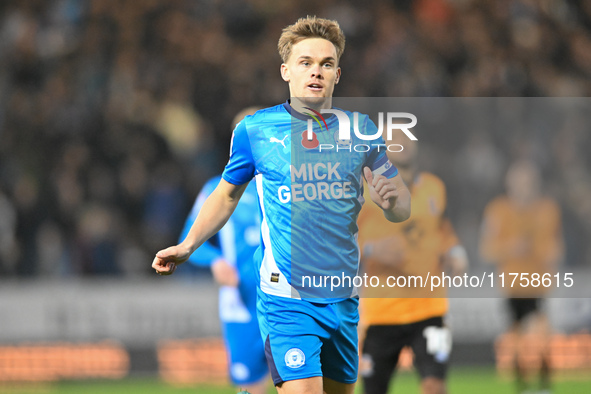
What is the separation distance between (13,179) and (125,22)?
11.7 feet

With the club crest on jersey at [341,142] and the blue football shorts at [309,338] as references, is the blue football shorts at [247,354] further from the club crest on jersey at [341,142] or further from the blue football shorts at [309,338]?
the club crest on jersey at [341,142]

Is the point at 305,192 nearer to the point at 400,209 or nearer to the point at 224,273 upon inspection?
the point at 400,209

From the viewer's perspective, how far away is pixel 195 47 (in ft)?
46.2

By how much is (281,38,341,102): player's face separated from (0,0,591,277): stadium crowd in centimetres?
720

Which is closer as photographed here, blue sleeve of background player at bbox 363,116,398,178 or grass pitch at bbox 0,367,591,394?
blue sleeve of background player at bbox 363,116,398,178

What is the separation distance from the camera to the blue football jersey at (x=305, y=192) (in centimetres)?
430

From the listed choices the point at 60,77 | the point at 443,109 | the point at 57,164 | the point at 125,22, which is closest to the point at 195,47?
the point at 125,22

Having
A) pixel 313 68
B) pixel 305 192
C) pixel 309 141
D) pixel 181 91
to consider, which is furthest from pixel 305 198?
pixel 181 91

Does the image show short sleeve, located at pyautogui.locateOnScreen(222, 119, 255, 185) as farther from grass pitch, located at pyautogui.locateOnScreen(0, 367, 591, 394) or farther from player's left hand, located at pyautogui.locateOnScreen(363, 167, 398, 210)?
grass pitch, located at pyautogui.locateOnScreen(0, 367, 591, 394)

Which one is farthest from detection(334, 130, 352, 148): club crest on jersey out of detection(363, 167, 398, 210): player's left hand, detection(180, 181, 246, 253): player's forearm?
detection(180, 181, 246, 253): player's forearm

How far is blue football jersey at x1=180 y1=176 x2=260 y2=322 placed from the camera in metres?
6.74

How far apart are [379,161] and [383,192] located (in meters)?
0.38

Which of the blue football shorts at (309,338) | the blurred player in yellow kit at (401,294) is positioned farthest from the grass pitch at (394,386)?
the blue football shorts at (309,338)

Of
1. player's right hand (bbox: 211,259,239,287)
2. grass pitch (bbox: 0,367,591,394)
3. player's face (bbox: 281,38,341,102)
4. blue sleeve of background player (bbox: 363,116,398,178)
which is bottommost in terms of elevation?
grass pitch (bbox: 0,367,591,394)
